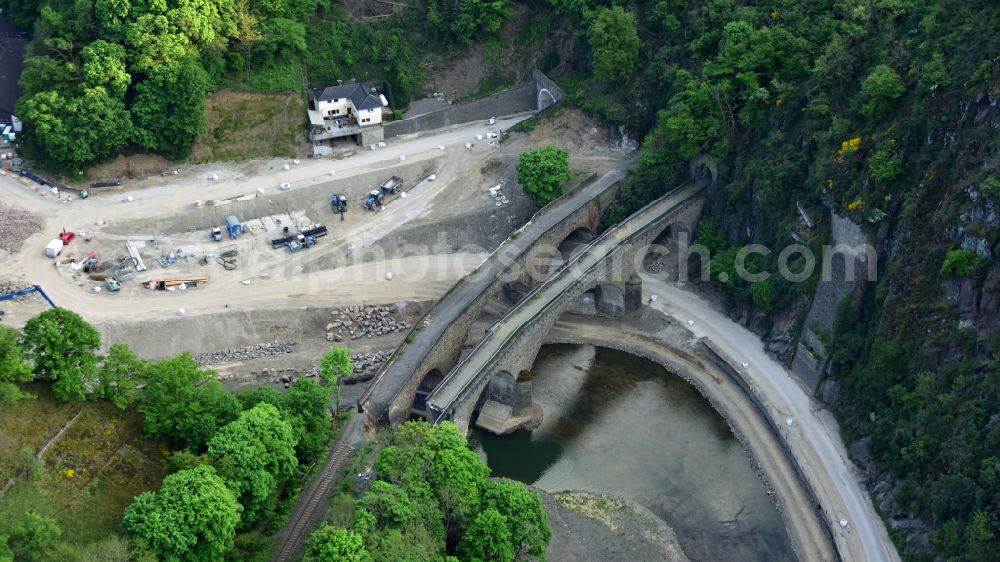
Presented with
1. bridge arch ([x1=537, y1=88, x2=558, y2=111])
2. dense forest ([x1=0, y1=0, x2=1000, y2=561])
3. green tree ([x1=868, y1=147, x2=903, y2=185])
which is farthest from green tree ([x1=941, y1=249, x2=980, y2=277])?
bridge arch ([x1=537, y1=88, x2=558, y2=111])

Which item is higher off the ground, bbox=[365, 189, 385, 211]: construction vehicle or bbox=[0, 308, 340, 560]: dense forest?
bbox=[0, 308, 340, 560]: dense forest

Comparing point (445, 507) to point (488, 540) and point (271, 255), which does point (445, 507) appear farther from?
point (271, 255)

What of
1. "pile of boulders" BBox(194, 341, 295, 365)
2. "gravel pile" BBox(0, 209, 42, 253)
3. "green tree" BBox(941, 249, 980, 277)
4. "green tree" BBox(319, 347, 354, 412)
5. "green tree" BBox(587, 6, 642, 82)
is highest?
"green tree" BBox(941, 249, 980, 277)

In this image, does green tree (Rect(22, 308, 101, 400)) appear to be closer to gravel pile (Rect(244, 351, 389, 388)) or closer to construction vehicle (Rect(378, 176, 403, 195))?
gravel pile (Rect(244, 351, 389, 388))

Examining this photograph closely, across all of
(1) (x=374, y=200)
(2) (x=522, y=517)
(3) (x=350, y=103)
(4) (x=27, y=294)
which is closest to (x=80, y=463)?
(4) (x=27, y=294)

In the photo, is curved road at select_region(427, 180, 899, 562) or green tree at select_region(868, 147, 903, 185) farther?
green tree at select_region(868, 147, 903, 185)

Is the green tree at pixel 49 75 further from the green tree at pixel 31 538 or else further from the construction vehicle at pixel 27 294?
the green tree at pixel 31 538
